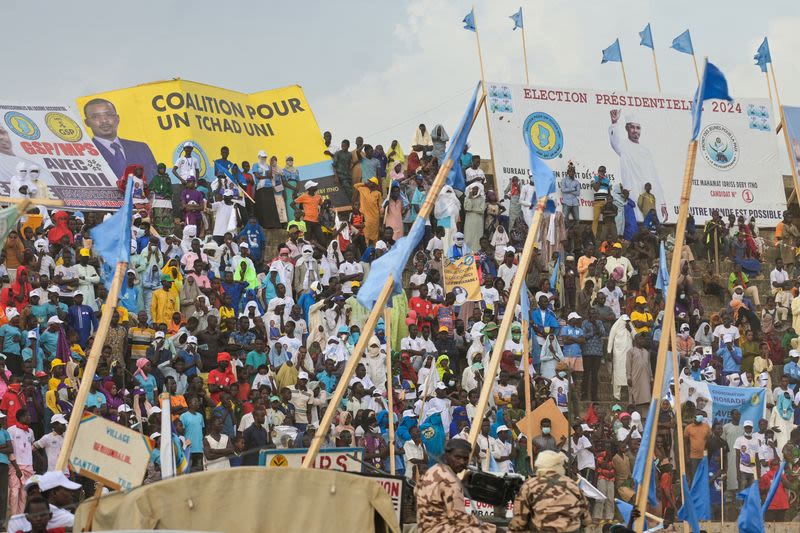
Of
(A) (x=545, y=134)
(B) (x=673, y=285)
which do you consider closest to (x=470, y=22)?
(A) (x=545, y=134)

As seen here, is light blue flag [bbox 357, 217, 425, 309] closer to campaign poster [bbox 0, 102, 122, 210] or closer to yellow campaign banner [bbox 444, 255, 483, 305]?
yellow campaign banner [bbox 444, 255, 483, 305]

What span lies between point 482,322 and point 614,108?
319 inches

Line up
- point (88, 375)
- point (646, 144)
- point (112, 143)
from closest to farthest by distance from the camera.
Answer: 1. point (88, 375)
2. point (112, 143)
3. point (646, 144)

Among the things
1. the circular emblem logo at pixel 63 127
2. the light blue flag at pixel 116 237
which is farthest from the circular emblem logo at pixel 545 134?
the light blue flag at pixel 116 237

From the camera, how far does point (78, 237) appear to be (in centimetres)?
2256

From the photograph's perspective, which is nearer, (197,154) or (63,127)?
(63,127)

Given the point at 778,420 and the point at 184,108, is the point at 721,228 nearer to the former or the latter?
the point at 778,420

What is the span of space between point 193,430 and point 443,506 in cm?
938

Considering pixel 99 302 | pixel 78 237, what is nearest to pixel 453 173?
pixel 99 302

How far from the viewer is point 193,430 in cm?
1873

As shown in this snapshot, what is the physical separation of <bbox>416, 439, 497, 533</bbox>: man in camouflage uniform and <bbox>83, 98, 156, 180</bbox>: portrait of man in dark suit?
55.4 ft

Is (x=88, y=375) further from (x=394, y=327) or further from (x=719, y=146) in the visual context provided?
(x=719, y=146)

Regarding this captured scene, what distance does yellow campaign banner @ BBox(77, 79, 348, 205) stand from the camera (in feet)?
Answer: 87.7

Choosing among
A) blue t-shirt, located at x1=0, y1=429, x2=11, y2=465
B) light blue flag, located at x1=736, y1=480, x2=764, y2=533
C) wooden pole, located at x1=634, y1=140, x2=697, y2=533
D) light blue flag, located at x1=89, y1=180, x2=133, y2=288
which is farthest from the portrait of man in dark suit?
light blue flag, located at x1=736, y1=480, x2=764, y2=533
